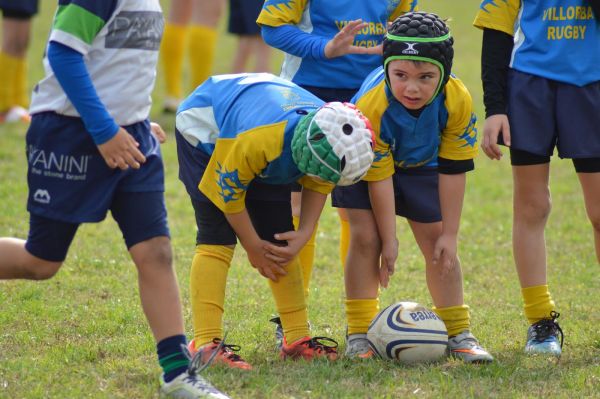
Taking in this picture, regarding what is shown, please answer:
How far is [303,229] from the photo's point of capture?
426 cm

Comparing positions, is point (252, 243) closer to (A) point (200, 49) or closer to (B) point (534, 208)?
(B) point (534, 208)

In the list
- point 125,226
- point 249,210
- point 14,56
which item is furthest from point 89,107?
point 14,56

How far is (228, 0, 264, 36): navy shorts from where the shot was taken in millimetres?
9852

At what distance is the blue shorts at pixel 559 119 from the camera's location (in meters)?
4.50

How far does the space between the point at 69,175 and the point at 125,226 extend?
0.93 ft

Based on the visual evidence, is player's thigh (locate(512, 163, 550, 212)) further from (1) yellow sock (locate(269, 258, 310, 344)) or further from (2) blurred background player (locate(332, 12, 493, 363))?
(1) yellow sock (locate(269, 258, 310, 344))

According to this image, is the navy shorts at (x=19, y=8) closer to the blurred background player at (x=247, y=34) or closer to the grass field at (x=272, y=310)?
the grass field at (x=272, y=310)

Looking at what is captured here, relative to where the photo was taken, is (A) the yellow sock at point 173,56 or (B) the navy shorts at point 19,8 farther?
(A) the yellow sock at point 173,56

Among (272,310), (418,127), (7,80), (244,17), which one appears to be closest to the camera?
(418,127)

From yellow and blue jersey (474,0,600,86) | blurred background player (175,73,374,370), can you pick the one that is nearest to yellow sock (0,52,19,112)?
blurred background player (175,73,374,370)

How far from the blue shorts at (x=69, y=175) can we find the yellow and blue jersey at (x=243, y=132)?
375mm

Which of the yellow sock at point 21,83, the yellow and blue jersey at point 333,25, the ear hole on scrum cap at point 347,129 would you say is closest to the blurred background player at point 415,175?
the yellow and blue jersey at point 333,25

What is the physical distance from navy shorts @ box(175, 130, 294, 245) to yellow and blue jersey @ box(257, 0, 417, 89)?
68 cm

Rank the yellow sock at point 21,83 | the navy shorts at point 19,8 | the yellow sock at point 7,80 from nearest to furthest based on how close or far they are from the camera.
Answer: the navy shorts at point 19,8
the yellow sock at point 7,80
the yellow sock at point 21,83
